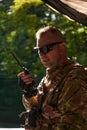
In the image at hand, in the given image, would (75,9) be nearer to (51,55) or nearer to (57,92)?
(51,55)

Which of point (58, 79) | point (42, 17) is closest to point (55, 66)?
point (58, 79)

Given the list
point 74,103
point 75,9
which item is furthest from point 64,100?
point 75,9

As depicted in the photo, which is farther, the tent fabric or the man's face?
the tent fabric

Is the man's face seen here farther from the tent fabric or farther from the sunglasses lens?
the tent fabric

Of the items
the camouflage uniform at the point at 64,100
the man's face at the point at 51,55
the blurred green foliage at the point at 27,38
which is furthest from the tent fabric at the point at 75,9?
the blurred green foliage at the point at 27,38

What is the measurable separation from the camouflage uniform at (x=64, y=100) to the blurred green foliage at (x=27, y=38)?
1043 cm

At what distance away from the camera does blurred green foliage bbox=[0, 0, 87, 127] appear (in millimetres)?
16922

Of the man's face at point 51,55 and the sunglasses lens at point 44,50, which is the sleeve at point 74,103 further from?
the sunglasses lens at point 44,50

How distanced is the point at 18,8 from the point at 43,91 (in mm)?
14931

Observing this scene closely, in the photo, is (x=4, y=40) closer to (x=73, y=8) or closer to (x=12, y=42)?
(x=12, y=42)

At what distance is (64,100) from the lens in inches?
140

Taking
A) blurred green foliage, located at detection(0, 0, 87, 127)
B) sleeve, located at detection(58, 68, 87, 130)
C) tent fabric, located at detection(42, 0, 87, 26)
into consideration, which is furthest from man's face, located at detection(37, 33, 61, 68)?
blurred green foliage, located at detection(0, 0, 87, 127)

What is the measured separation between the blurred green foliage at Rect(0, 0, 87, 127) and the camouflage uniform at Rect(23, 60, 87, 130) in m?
10.4

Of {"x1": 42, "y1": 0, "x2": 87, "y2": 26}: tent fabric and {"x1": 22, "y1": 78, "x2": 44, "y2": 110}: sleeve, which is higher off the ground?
{"x1": 22, "y1": 78, "x2": 44, "y2": 110}: sleeve
